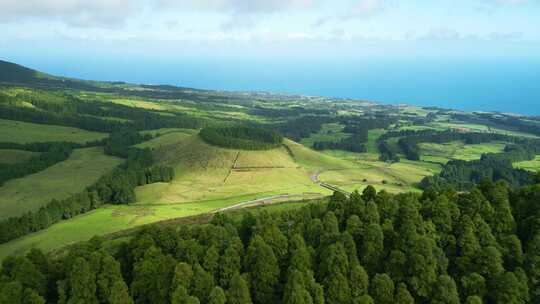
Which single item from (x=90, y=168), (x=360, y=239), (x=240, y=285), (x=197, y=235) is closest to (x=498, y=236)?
(x=360, y=239)

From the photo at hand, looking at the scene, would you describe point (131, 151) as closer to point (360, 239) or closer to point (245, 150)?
point (245, 150)

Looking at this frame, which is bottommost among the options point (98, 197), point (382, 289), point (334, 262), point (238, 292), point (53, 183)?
point (53, 183)

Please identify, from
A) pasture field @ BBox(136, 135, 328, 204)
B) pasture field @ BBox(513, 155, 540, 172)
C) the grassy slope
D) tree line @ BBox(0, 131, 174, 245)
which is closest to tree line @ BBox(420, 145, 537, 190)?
pasture field @ BBox(513, 155, 540, 172)

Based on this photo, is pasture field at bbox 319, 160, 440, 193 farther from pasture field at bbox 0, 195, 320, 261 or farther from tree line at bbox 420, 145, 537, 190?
pasture field at bbox 0, 195, 320, 261

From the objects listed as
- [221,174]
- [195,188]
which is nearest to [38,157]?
[195,188]

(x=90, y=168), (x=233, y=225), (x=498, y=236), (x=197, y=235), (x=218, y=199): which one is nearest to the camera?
(x=498, y=236)

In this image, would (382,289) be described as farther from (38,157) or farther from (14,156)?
(14,156)

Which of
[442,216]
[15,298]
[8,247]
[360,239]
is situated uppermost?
[442,216]
